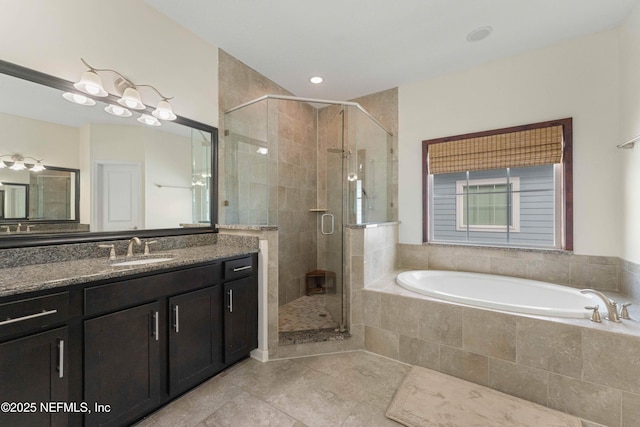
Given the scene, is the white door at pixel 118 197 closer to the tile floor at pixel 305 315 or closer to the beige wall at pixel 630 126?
the tile floor at pixel 305 315

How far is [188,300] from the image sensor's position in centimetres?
168

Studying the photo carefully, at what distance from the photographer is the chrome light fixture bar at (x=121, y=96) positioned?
165 cm

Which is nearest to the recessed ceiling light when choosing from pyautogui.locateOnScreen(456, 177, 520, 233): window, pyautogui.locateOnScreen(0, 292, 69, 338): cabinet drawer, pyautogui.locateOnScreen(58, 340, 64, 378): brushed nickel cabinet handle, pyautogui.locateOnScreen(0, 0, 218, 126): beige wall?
pyautogui.locateOnScreen(456, 177, 520, 233): window

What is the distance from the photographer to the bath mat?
59.4 inches

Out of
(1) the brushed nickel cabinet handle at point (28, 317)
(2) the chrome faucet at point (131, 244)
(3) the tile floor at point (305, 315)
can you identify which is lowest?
(3) the tile floor at point (305, 315)

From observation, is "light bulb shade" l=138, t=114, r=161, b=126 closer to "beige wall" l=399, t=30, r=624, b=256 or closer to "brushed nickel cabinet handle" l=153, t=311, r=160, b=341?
"brushed nickel cabinet handle" l=153, t=311, r=160, b=341

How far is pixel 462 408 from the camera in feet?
5.30

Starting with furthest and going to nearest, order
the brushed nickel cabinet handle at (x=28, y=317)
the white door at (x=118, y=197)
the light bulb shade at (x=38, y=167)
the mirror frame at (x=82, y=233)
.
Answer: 1. the white door at (x=118, y=197)
2. the light bulb shade at (x=38, y=167)
3. the mirror frame at (x=82, y=233)
4. the brushed nickel cabinet handle at (x=28, y=317)

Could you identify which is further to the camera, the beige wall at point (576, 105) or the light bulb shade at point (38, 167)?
the beige wall at point (576, 105)

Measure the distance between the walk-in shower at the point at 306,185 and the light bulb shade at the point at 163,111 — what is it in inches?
22.4

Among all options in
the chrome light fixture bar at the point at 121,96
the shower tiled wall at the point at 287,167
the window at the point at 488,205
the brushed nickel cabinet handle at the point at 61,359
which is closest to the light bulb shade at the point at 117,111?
the chrome light fixture bar at the point at 121,96

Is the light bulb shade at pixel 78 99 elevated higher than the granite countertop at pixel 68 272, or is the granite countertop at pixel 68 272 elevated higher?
the light bulb shade at pixel 78 99

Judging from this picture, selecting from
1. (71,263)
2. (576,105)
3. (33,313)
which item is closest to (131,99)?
(71,263)

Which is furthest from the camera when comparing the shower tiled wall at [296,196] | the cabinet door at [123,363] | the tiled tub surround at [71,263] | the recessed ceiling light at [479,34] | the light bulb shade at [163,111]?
the shower tiled wall at [296,196]
